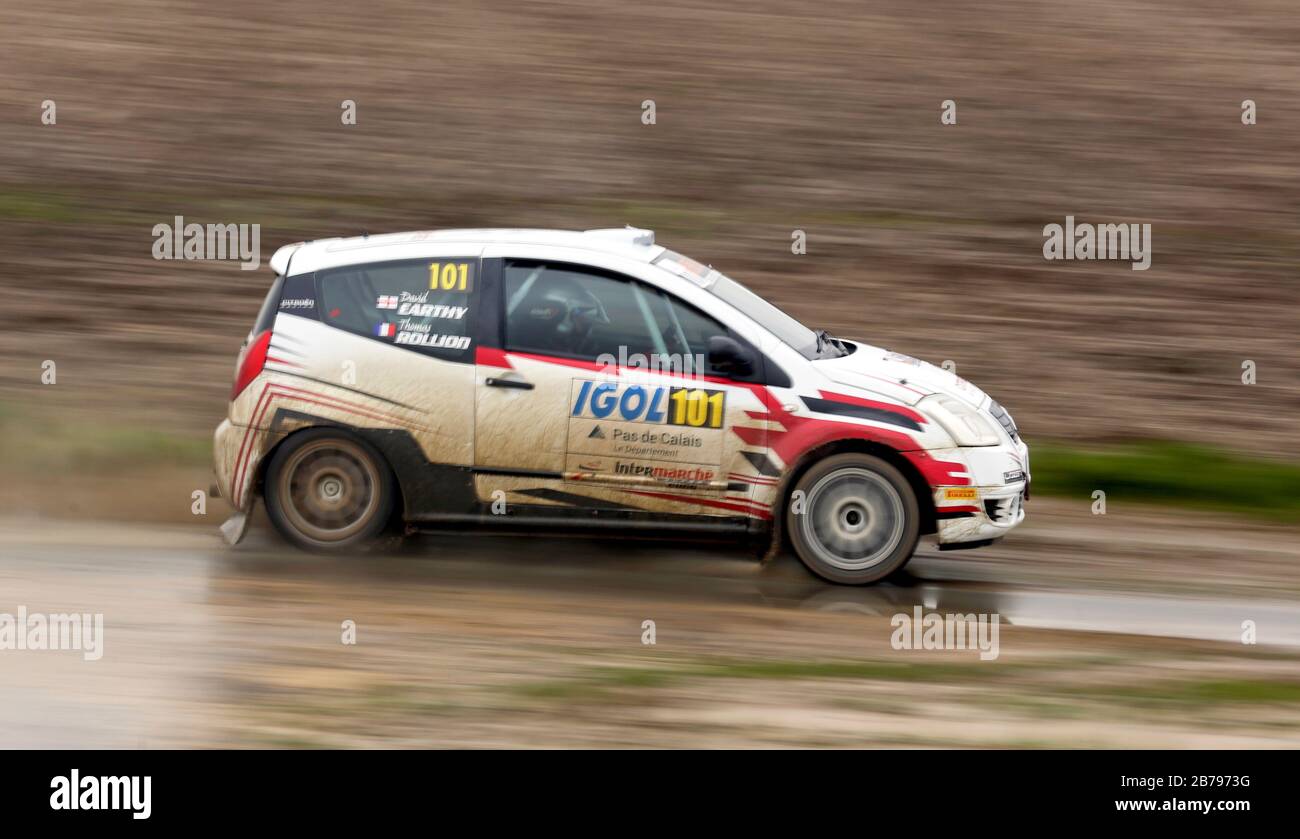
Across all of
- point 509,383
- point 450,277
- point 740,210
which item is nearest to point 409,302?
point 450,277

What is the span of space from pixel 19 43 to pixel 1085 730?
1539 cm

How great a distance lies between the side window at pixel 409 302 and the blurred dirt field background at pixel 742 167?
2.77m

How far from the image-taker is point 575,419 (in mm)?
7805

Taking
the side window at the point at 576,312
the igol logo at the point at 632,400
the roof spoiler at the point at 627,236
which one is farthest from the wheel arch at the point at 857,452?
the roof spoiler at the point at 627,236

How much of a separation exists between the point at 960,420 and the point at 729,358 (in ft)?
4.33

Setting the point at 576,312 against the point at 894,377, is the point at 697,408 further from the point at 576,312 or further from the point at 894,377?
the point at 894,377

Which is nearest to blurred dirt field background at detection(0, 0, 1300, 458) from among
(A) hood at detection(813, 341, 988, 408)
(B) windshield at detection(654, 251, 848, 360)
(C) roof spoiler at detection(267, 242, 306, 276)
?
(C) roof spoiler at detection(267, 242, 306, 276)

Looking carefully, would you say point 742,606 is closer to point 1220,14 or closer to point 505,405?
point 505,405

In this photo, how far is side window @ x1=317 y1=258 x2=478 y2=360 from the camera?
7922 mm

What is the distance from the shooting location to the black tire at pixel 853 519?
25.7 feet

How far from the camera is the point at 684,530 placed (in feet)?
25.9

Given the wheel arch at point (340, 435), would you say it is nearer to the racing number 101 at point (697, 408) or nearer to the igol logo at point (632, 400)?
the igol logo at point (632, 400)

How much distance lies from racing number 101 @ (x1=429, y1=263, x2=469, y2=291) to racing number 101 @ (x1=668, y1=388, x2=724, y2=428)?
1331mm
